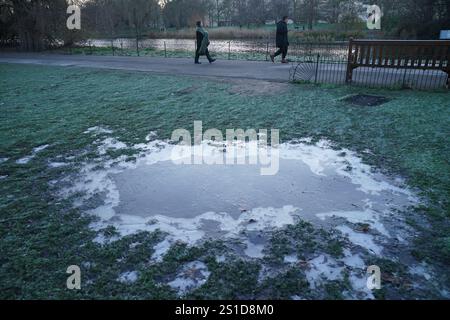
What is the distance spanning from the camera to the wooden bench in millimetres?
9180

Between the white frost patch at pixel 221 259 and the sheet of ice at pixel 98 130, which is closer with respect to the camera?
the white frost patch at pixel 221 259

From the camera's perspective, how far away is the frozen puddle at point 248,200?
3525 millimetres

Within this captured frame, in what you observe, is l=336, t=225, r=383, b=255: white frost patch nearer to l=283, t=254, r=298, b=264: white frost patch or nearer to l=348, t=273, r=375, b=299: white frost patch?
l=348, t=273, r=375, b=299: white frost patch

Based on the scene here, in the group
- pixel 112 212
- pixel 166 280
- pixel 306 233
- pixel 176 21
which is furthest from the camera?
pixel 176 21

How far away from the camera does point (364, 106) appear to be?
319 inches

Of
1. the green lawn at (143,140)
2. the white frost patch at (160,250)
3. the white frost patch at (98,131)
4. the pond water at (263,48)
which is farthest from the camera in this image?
the pond water at (263,48)

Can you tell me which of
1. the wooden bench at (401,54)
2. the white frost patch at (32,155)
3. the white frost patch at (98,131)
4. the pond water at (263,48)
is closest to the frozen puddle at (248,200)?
the white frost patch at (32,155)

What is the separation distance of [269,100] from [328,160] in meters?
3.95

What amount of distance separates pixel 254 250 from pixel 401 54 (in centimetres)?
870

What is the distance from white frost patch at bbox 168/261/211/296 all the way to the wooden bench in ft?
29.3

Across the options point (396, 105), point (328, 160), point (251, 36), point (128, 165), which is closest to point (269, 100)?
point (396, 105)

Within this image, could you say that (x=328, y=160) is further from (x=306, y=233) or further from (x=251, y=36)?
(x=251, y=36)

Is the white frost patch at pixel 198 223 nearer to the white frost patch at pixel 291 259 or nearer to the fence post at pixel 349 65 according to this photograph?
the white frost patch at pixel 291 259

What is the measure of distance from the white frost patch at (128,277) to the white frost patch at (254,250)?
1.06m
